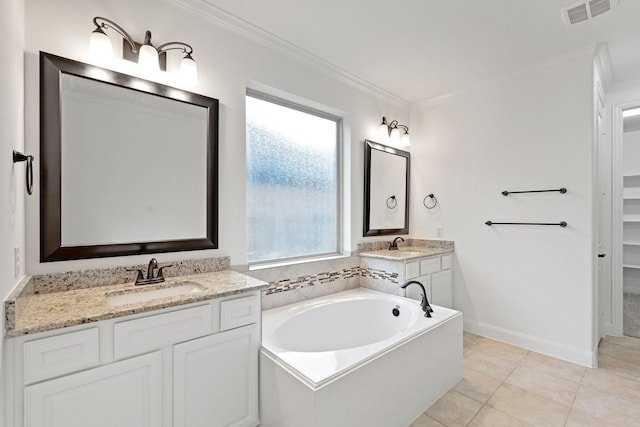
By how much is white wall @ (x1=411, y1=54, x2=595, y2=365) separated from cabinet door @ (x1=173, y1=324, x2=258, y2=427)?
2458 mm

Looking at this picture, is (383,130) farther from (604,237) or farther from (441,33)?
(604,237)

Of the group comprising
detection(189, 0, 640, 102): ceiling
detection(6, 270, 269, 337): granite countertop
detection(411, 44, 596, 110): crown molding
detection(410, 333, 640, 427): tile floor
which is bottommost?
detection(410, 333, 640, 427): tile floor

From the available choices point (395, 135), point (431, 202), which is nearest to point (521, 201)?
point (431, 202)

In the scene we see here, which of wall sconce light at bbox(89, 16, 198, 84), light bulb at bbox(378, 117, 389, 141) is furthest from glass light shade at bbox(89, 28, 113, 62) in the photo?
light bulb at bbox(378, 117, 389, 141)

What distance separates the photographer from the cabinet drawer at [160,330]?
128 centimetres

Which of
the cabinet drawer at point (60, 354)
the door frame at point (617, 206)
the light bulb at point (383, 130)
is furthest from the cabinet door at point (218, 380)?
the door frame at point (617, 206)

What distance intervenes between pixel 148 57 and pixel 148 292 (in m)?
1.32

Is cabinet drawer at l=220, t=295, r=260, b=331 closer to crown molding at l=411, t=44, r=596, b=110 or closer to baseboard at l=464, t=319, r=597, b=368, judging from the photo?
baseboard at l=464, t=319, r=597, b=368

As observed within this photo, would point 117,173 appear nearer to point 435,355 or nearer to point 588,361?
point 435,355

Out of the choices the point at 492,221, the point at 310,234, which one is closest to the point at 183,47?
the point at 310,234

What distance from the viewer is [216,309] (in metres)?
1.56

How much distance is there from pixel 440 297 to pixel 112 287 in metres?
2.84

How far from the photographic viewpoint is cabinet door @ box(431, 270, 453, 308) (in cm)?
303

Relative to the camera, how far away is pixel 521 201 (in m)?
2.78
